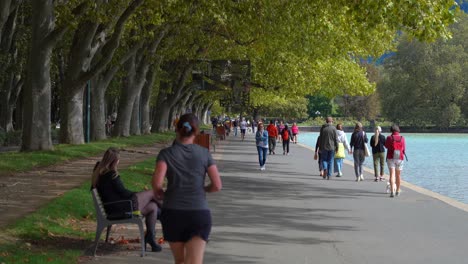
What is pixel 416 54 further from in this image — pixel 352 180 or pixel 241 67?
pixel 352 180

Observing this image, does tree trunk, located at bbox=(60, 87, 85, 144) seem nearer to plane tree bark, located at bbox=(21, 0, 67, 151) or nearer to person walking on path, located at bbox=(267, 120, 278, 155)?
plane tree bark, located at bbox=(21, 0, 67, 151)

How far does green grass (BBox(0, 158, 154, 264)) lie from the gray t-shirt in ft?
8.52

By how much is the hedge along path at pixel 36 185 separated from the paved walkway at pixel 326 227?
1.91m

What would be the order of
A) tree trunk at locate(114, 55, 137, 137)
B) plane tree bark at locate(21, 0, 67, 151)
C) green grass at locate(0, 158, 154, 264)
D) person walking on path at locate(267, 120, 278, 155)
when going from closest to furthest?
green grass at locate(0, 158, 154, 264), plane tree bark at locate(21, 0, 67, 151), person walking on path at locate(267, 120, 278, 155), tree trunk at locate(114, 55, 137, 137)

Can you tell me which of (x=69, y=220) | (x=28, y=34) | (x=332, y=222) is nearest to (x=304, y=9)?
(x=332, y=222)

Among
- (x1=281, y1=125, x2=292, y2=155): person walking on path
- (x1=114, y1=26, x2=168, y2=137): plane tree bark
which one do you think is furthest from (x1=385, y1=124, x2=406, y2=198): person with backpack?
(x1=114, y1=26, x2=168, y2=137): plane tree bark

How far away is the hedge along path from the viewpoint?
1188cm

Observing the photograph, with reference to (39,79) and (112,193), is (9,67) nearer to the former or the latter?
(39,79)

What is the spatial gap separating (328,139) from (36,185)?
370 inches

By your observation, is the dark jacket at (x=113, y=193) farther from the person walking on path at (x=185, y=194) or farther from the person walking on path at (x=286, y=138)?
the person walking on path at (x=286, y=138)

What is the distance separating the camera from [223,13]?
83.8 feet

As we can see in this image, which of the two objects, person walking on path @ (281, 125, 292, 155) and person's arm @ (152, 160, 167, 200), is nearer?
person's arm @ (152, 160, 167, 200)

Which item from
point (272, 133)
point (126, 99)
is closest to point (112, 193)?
point (272, 133)

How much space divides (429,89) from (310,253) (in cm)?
10291
